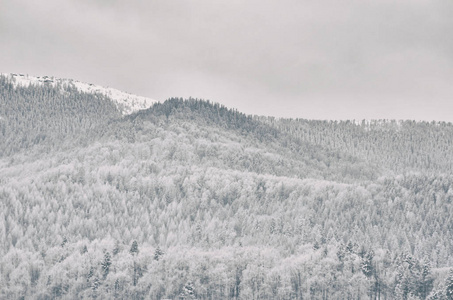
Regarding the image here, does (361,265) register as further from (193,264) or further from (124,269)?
(124,269)

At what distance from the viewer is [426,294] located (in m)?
161

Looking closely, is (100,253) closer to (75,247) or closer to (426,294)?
(75,247)

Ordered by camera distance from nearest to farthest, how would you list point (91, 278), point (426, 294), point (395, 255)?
point (426, 294)
point (91, 278)
point (395, 255)

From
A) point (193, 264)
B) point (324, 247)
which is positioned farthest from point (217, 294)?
point (324, 247)

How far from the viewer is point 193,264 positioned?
18225 cm

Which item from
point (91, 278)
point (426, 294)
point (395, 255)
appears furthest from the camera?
point (395, 255)

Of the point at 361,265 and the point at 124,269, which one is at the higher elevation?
the point at 361,265

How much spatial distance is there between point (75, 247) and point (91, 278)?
24055 millimetres

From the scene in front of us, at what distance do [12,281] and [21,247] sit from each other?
2330 centimetres

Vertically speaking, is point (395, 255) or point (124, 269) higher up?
point (395, 255)

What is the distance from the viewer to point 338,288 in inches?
6860

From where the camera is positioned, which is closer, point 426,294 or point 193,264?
point 426,294

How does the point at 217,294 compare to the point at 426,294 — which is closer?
the point at 426,294

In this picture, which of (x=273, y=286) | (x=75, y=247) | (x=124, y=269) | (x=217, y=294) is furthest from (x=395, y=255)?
(x=75, y=247)
